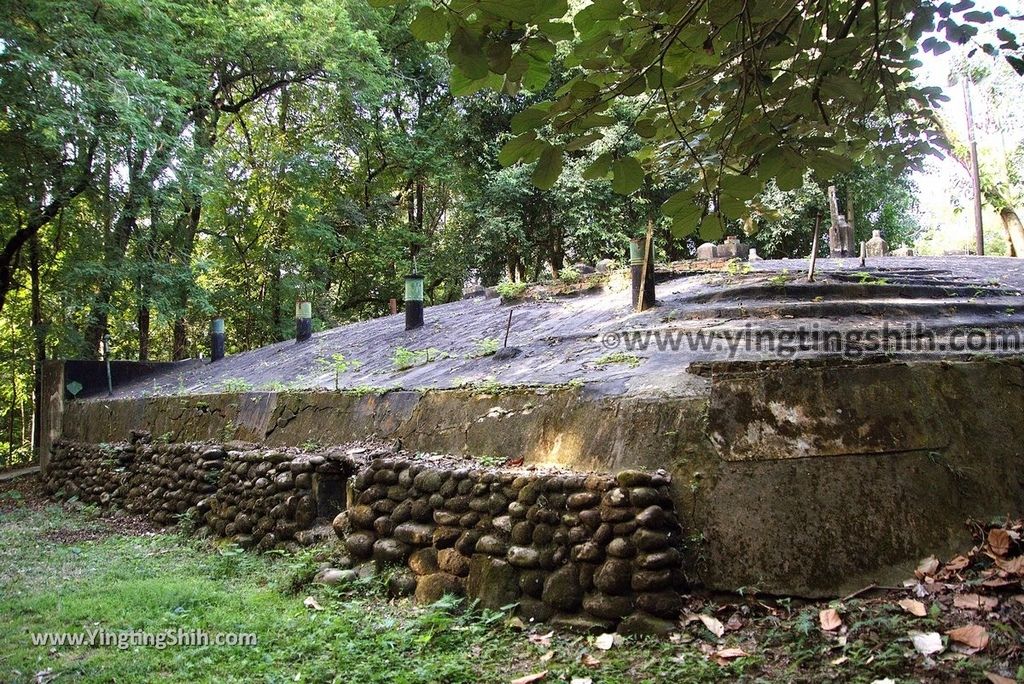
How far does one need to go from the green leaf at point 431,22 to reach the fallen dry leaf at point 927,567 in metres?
3.30

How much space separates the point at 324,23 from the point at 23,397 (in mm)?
14064

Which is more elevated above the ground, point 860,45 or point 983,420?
point 860,45

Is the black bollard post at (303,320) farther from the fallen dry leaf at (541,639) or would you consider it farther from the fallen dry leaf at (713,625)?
the fallen dry leaf at (713,625)

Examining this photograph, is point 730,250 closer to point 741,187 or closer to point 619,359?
point 619,359

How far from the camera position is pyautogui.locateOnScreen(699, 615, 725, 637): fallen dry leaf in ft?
11.1

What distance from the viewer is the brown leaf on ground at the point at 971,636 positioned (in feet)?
9.43

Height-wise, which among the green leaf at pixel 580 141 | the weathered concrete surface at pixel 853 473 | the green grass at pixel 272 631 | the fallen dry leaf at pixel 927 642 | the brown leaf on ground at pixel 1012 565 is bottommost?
the green grass at pixel 272 631

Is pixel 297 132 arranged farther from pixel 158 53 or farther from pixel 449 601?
pixel 449 601

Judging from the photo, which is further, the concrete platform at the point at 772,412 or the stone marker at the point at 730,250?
the stone marker at the point at 730,250

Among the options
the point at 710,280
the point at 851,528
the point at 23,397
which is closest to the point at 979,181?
the point at 710,280

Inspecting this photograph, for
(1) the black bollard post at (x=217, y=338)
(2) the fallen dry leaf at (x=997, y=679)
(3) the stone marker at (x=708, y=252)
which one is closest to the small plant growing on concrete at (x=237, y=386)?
(1) the black bollard post at (x=217, y=338)

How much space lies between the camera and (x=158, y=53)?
40.4 ft

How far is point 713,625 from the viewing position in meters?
3.43

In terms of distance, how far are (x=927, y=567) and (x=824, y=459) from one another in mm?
667
